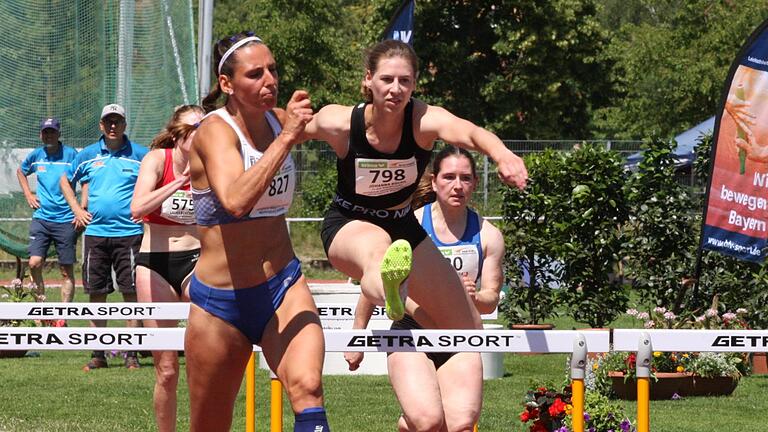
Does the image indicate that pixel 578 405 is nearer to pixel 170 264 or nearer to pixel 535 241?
pixel 170 264

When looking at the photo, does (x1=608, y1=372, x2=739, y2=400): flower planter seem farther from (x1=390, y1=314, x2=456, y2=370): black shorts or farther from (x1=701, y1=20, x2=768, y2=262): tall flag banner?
(x1=390, y1=314, x2=456, y2=370): black shorts

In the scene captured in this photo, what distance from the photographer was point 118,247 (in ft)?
39.2

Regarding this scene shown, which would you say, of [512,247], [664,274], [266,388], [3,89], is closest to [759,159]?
[664,274]

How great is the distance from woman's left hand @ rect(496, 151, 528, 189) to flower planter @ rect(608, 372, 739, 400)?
19.0ft

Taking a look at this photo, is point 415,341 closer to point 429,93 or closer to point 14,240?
point 14,240

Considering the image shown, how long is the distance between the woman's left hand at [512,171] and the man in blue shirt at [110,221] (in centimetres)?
744

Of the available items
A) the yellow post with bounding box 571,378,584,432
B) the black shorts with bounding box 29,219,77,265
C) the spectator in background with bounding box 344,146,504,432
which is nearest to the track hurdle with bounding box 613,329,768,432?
the yellow post with bounding box 571,378,584,432

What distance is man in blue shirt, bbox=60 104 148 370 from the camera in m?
11.9

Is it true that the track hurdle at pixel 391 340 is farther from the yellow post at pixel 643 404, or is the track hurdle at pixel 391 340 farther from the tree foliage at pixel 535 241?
the tree foliage at pixel 535 241

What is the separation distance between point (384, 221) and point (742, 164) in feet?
21.2

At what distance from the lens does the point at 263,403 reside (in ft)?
33.4

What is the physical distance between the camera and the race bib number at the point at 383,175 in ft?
18.9

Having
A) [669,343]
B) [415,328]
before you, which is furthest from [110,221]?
[669,343]

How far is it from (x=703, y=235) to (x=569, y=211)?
6.55 ft
